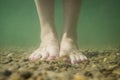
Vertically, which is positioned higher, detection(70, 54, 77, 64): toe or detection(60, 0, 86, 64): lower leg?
detection(60, 0, 86, 64): lower leg

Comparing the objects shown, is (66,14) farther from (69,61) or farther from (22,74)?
(22,74)

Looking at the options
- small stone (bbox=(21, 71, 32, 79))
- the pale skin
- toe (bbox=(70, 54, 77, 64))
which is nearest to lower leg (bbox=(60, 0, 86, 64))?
the pale skin

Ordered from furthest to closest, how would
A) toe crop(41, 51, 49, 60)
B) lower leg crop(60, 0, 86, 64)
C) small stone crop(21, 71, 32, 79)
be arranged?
1. lower leg crop(60, 0, 86, 64)
2. toe crop(41, 51, 49, 60)
3. small stone crop(21, 71, 32, 79)

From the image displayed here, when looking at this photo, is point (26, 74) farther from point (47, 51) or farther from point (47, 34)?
point (47, 34)

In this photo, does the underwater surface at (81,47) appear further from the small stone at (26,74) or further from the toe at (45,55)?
the toe at (45,55)

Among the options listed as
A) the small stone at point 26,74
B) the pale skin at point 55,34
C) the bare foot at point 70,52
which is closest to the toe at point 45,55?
the pale skin at point 55,34

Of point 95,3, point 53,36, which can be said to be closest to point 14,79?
point 53,36

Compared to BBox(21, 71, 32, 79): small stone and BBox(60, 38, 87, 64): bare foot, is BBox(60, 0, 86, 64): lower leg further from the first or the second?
BBox(21, 71, 32, 79): small stone
